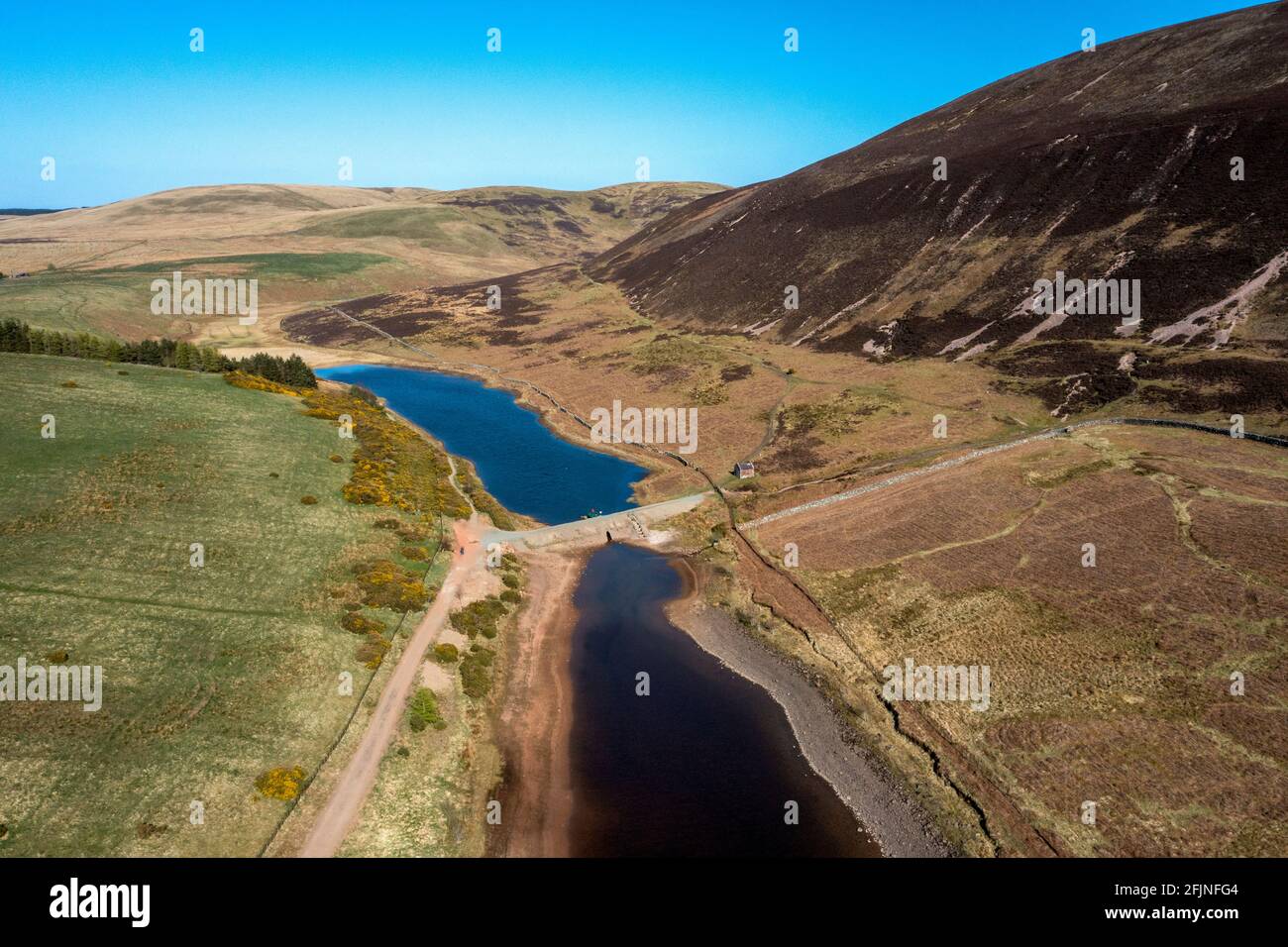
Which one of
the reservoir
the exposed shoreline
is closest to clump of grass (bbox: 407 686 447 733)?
the reservoir

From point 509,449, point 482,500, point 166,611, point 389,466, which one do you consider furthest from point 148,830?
point 509,449

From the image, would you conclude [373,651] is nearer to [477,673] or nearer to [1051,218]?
[477,673]

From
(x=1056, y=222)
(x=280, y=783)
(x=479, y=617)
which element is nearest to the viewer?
(x=280, y=783)

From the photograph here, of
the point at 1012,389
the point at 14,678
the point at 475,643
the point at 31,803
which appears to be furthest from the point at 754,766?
the point at 1012,389

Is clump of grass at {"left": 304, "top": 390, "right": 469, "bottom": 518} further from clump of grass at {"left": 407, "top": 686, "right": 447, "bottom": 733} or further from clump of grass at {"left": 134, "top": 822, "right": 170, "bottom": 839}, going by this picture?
clump of grass at {"left": 134, "top": 822, "right": 170, "bottom": 839}

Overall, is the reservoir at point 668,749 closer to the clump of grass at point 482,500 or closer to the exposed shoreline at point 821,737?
the exposed shoreline at point 821,737

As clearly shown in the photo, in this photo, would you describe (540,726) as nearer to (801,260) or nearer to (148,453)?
(148,453)

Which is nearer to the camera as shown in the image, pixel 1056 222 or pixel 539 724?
pixel 539 724

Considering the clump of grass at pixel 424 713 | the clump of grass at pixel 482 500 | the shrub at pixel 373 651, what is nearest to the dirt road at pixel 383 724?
the clump of grass at pixel 424 713
